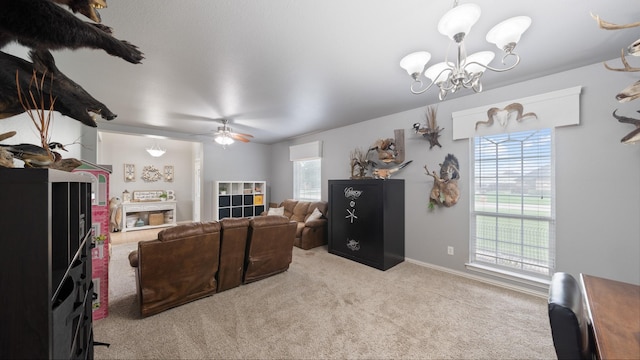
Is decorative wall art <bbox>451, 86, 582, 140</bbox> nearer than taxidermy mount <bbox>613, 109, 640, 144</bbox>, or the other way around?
taxidermy mount <bbox>613, 109, 640, 144</bbox>

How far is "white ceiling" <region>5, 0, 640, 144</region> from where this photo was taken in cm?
162

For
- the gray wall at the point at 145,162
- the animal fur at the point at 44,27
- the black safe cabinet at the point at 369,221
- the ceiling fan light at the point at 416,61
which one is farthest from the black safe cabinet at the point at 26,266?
the gray wall at the point at 145,162

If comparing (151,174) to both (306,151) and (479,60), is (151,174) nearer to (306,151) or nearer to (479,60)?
(306,151)

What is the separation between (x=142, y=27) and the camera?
1797mm

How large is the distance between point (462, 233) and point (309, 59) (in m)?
3.04

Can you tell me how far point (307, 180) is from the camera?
5953 millimetres

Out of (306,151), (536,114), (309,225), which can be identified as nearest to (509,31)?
(536,114)

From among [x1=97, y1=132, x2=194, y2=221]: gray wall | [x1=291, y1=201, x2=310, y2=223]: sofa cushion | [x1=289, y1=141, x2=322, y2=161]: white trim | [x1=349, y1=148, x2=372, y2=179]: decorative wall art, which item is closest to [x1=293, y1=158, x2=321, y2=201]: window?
[x1=289, y1=141, x2=322, y2=161]: white trim

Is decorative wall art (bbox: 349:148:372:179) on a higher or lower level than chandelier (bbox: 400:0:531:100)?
lower

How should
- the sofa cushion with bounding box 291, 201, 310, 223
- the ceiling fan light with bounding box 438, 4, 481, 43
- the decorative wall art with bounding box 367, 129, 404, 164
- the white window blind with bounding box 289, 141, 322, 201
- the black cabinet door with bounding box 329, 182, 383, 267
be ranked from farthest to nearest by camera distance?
the white window blind with bounding box 289, 141, 322, 201 < the sofa cushion with bounding box 291, 201, 310, 223 < the decorative wall art with bounding box 367, 129, 404, 164 < the black cabinet door with bounding box 329, 182, 383, 267 < the ceiling fan light with bounding box 438, 4, 481, 43

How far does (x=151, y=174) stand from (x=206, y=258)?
592 centimetres

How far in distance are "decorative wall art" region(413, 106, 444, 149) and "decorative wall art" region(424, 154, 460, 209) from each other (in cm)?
32

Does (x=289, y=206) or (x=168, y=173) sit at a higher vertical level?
(x=168, y=173)

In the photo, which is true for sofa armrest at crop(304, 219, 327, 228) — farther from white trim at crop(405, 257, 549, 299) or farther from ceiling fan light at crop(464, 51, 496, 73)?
ceiling fan light at crop(464, 51, 496, 73)
